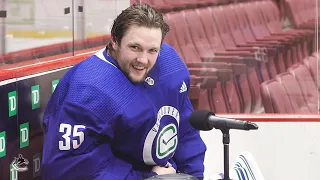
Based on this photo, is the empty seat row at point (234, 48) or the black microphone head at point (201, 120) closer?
the black microphone head at point (201, 120)

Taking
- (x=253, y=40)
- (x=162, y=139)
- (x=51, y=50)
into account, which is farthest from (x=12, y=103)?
(x=253, y=40)

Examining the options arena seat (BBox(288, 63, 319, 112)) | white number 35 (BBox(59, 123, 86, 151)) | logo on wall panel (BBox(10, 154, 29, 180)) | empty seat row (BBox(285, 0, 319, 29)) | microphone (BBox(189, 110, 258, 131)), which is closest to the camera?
microphone (BBox(189, 110, 258, 131))

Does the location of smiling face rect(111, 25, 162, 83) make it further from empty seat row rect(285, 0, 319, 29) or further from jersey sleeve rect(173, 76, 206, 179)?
empty seat row rect(285, 0, 319, 29)

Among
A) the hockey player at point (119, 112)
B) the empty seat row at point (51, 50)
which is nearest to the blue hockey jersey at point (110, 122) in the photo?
the hockey player at point (119, 112)

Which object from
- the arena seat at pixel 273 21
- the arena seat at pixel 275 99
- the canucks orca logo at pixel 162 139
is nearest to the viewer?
the canucks orca logo at pixel 162 139

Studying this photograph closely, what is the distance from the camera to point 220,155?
2.78m

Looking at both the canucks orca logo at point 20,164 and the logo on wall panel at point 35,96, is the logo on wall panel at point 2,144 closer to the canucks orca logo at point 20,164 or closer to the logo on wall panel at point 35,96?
the canucks orca logo at point 20,164

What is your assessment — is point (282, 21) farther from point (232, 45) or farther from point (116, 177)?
point (116, 177)

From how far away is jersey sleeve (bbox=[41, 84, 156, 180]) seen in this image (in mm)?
1762

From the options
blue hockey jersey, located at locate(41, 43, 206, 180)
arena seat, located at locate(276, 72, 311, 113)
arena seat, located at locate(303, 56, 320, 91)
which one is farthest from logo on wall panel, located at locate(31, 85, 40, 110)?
arena seat, located at locate(303, 56, 320, 91)

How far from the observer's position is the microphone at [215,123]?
4.82ft

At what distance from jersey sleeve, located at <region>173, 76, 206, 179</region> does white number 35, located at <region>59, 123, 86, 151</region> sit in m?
0.36

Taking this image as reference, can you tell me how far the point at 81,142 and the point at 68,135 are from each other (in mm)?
34

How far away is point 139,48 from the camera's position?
5.78ft
